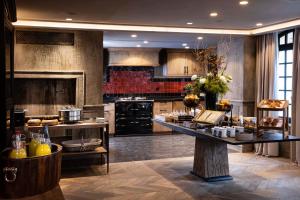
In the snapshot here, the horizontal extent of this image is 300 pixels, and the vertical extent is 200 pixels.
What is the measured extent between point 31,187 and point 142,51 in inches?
325

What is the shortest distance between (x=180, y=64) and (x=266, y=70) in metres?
3.59

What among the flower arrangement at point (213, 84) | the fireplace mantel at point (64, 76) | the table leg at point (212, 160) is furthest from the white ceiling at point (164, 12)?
the table leg at point (212, 160)

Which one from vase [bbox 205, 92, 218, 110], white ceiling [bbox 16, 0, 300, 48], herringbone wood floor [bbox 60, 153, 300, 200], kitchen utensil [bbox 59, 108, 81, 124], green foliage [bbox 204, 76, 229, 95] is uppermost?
white ceiling [bbox 16, 0, 300, 48]

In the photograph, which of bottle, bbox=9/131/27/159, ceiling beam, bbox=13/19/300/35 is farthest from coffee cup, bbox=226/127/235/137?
ceiling beam, bbox=13/19/300/35

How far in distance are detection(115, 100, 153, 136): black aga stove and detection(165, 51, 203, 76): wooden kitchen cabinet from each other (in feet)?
3.94

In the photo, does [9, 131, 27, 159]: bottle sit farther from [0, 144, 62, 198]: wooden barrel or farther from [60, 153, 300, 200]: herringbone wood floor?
[60, 153, 300, 200]: herringbone wood floor

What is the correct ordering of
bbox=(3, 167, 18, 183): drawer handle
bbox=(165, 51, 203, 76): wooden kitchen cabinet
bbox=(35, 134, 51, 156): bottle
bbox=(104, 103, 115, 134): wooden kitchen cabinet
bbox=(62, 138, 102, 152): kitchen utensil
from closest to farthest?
bbox=(3, 167, 18, 183): drawer handle
bbox=(35, 134, 51, 156): bottle
bbox=(62, 138, 102, 152): kitchen utensil
bbox=(104, 103, 115, 134): wooden kitchen cabinet
bbox=(165, 51, 203, 76): wooden kitchen cabinet

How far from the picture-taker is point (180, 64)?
9977 millimetres

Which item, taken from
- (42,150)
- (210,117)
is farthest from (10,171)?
(210,117)

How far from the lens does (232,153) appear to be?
6.93 metres

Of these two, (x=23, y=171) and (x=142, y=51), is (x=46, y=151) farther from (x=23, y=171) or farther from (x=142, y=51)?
(x=142, y=51)

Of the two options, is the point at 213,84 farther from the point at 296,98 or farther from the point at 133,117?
the point at 133,117

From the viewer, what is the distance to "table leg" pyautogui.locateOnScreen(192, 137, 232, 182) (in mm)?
4816

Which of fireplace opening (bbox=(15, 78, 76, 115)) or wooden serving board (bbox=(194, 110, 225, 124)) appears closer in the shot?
wooden serving board (bbox=(194, 110, 225, 124))
